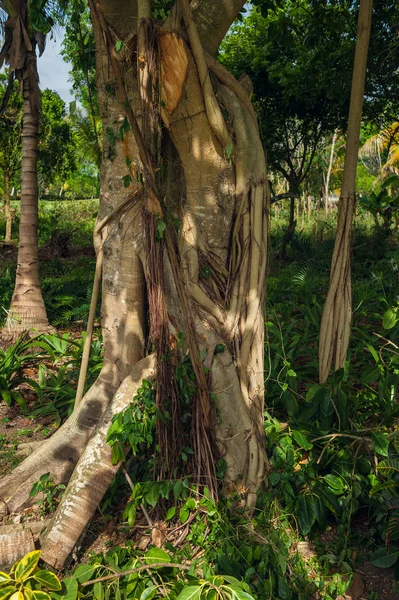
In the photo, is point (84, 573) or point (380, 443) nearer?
point (84, 573)

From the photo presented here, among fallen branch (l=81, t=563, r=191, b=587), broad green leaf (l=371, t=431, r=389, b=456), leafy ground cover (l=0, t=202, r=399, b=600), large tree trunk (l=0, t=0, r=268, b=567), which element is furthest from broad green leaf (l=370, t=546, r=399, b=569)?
fallen branch (l=81, t=563, r=191, b=587)

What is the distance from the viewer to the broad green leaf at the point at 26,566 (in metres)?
2.76

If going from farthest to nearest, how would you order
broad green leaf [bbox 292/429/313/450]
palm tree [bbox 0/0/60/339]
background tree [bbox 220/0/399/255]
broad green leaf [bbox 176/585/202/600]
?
1. background tree [bbox 220/0/399/255]
2. palm tree [bbox 0/0/60/339]
3. broad green leaf [bbox 292/429/313/450]
4. broad green leaf [bbox 176/585/202/600]

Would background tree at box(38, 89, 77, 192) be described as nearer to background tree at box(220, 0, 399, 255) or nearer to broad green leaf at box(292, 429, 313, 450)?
background tree at box(220, 0, 399, 255)

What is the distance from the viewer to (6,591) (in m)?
2.66

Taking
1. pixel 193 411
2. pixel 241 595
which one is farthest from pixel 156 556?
pixel 193 411

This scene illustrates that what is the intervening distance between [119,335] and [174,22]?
1.86 m

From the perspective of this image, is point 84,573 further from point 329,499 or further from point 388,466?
point 388,466

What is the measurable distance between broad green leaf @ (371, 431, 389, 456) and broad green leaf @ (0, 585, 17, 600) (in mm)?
1940

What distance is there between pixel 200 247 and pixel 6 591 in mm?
1943

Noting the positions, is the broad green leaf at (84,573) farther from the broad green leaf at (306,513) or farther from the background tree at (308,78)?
the background tree at (308,78)

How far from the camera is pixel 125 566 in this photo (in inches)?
115

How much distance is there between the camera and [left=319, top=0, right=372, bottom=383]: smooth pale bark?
3.77m

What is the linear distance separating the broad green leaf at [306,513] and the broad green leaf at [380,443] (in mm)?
448
